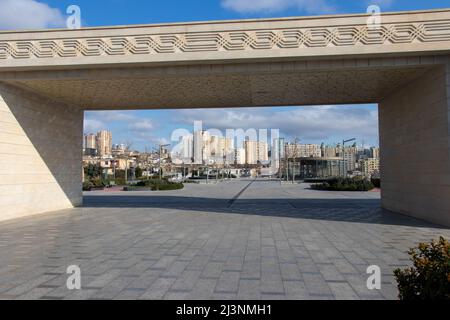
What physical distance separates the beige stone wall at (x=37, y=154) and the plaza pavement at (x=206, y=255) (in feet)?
3.80

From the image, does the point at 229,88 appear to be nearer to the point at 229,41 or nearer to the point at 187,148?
the point at 229,41

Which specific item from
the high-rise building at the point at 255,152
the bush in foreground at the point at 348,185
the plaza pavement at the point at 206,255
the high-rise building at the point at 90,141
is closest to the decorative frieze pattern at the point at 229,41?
the plaza pavement at the point at 206,255

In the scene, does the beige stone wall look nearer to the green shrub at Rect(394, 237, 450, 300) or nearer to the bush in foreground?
the green shrub at Rect(394, 237, 450, 300)

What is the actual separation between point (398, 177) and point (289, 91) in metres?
5.26

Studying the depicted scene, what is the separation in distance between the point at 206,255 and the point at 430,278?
4.63m

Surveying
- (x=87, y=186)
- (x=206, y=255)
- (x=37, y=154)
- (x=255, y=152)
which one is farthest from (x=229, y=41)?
(x=255, y=152)

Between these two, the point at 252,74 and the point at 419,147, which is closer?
the point at 252,74

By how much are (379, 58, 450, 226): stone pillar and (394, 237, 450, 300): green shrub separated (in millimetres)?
7921

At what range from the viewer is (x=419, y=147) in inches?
470

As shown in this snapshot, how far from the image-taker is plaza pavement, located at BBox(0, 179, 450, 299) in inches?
202

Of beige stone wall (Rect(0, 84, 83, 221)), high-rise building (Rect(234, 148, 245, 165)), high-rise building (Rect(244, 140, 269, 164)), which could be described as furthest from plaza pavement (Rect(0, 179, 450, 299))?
high-rise building (Rect(244, 140, 269, 164))

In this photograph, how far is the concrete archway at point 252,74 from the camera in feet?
34.3

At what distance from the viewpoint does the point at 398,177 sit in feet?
45.1

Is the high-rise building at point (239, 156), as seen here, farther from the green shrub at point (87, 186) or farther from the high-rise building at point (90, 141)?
the green shrub at point (87, 186)
